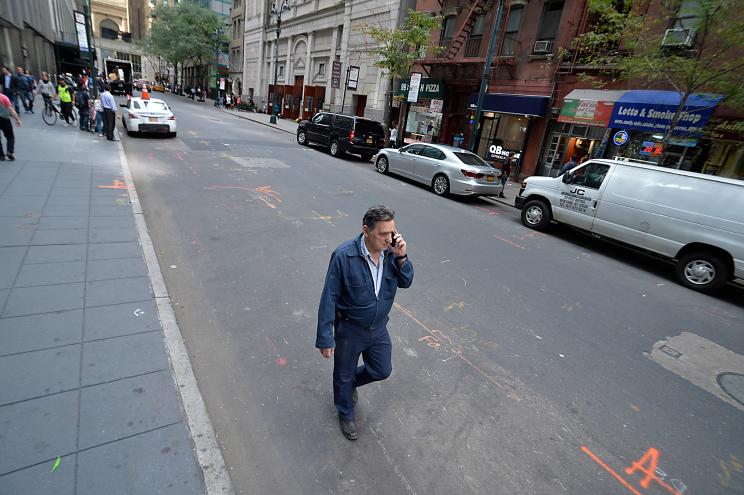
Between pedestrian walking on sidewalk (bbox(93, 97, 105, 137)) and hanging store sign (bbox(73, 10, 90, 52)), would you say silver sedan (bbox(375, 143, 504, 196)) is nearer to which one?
pedestrian walking on sidewalk (bbox(93, 97, 105, 137))

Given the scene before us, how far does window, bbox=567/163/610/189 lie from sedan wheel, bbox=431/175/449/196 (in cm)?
393

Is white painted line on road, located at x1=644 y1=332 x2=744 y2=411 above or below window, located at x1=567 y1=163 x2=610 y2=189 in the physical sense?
below

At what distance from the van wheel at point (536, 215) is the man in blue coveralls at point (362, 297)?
803 centimetres

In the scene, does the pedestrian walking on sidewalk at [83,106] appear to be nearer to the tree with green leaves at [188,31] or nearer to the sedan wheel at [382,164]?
the sedan wheel at [382,164]

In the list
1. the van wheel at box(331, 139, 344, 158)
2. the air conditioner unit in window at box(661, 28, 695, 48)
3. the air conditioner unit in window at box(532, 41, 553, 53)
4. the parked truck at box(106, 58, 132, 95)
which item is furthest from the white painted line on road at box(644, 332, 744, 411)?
the parked truck at box(106, 58, 132, 95)

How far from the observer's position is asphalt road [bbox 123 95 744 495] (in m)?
2.74

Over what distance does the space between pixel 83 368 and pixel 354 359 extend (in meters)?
2.29

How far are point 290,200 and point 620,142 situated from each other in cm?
1114

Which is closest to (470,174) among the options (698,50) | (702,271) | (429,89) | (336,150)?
(702,271)

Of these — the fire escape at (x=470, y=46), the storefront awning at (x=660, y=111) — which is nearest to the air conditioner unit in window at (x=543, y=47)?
the fire escape at (x=470, y=46)

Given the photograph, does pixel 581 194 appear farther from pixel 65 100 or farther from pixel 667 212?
pixel 65 100

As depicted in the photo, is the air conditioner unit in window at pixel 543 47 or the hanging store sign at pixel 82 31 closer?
the air conditioner unit in window at pixel 543 47

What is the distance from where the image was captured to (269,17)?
144 ft

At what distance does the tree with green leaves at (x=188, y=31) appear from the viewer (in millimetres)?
50156
